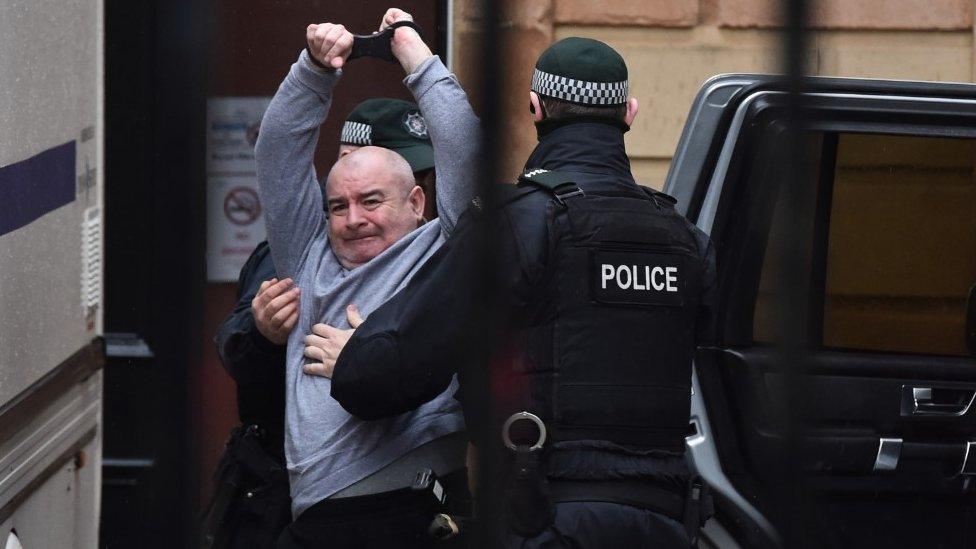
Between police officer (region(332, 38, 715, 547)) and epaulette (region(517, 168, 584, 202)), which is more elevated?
epaulette (region(517, 168, 584, 202))

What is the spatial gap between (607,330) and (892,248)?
1.20 metres

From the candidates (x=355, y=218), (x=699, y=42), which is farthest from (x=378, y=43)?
(x=699, y=42)

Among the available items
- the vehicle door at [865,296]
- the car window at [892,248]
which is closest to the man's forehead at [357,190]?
the vehicle door at [865,296]

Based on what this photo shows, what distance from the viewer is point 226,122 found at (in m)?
5.32

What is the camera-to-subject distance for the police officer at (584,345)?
243 centimetres

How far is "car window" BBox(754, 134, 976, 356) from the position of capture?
3.47m

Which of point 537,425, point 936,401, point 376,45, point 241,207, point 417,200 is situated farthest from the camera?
point 241,207

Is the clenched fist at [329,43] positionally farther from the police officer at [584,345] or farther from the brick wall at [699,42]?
the brick wall at [699,42]

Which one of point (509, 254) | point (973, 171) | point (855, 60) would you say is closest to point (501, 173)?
point (509, 254)

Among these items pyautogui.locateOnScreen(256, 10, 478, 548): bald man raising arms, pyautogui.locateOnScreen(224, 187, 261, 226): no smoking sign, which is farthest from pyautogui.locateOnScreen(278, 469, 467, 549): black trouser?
pyautogui.locateOnScreen(224, 187, 261, 226): no smoking sign

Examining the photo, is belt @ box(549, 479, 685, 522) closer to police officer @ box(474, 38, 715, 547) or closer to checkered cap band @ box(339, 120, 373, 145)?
police officer @ box(474, 38, 715, 547)

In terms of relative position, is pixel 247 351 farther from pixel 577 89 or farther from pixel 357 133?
pixel 577 89

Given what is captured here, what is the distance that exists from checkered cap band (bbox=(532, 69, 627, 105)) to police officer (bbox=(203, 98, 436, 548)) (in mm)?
478

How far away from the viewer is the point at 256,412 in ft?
9.37
